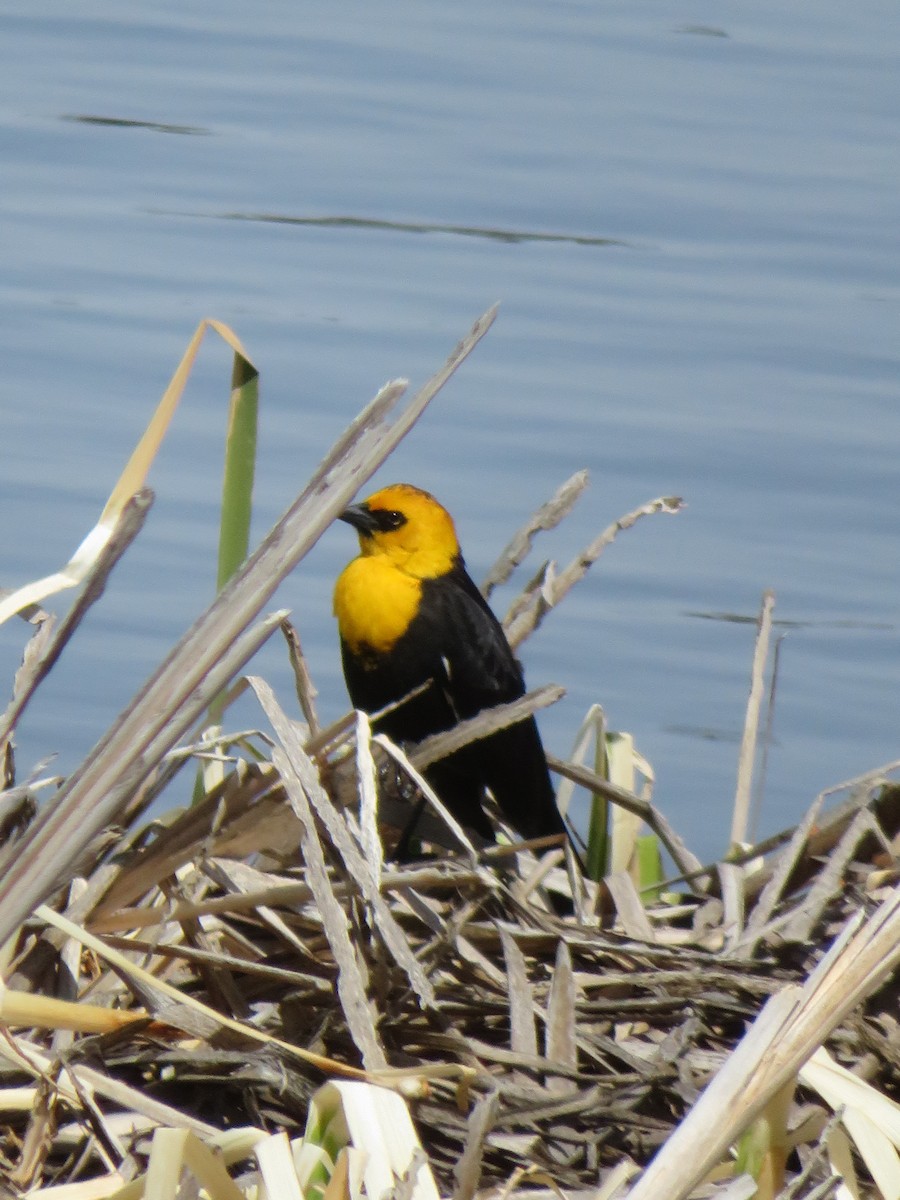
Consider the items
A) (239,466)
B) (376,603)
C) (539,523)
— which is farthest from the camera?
(376,603)

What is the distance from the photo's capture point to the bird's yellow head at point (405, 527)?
3.85 m

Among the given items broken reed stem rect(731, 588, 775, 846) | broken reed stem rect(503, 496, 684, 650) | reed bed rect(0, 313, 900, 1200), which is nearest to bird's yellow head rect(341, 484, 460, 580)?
broken reed stem rect(503, 496, 684, 650)

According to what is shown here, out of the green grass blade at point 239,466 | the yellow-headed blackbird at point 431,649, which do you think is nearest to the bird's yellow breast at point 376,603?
the yellow-headed blackbird at point 431,649

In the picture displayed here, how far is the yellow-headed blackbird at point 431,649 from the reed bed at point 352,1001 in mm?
908

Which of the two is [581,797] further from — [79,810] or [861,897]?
[79,810]

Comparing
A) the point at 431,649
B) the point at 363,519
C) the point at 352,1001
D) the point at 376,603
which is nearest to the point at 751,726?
the point at 431,649

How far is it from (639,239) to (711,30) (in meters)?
1.65

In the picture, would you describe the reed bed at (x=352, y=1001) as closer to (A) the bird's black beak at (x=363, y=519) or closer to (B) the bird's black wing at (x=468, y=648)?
(B) the bird's black wing at (x=468, y=648)

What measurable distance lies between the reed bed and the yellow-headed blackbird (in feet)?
2.98

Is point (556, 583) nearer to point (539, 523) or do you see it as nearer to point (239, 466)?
point (539, 523)

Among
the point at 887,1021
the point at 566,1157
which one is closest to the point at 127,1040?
the point at 566,1157

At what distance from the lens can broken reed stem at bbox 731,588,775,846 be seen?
10.2 ft

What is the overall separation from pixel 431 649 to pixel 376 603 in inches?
5.7

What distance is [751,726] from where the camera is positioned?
123 inches
